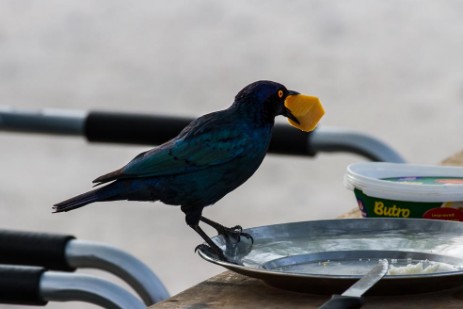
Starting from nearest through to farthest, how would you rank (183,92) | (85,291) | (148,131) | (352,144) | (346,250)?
(346,250) < (85,291) < (352,144) < (148,131) < (183,92)

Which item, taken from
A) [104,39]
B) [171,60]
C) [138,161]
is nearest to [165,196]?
[138,161]

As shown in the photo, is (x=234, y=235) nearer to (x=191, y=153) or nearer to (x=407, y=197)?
(x=191, y=153)

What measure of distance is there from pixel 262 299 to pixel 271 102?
0.36 metres

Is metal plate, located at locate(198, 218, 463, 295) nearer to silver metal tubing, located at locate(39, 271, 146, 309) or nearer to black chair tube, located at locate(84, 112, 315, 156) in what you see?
silver metal tubing, located at locate(39, 271, 146, 309)

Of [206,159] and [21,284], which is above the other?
[206,159]

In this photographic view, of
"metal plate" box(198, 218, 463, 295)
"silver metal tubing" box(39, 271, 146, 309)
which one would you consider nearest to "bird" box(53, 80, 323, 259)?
"metal plate" box(198, 218, 463, 295)

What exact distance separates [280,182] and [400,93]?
56.4 inches

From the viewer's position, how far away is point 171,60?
859cm

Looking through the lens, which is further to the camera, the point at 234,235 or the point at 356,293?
the point at 234,235

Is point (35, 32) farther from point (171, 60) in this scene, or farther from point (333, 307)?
point (333, 307)

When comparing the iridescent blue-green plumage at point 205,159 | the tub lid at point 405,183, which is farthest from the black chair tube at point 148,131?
the iridescent blue-green plumage at point 205,159

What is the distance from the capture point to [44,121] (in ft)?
9.23

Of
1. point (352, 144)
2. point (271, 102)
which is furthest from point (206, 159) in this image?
point (352, 144)

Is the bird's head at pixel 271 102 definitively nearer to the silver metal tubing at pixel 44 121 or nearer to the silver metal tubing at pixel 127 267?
the silver metal tubing at pixel 127 267
